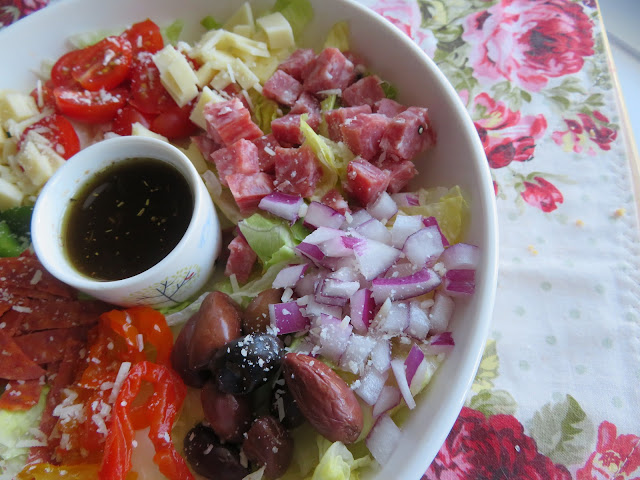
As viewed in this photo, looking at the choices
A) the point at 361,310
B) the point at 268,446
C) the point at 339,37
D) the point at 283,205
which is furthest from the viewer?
the point at 339,37

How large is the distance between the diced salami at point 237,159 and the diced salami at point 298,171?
0.08 metres

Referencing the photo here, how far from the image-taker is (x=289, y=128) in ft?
4.93

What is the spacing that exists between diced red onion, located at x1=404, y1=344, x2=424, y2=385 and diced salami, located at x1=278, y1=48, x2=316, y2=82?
1.02m

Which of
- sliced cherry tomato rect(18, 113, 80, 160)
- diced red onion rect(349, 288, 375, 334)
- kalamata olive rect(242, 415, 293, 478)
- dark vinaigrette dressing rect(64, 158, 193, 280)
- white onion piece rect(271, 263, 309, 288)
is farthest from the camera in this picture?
sliced cherry tomato rect(18, 113, 80, 160)

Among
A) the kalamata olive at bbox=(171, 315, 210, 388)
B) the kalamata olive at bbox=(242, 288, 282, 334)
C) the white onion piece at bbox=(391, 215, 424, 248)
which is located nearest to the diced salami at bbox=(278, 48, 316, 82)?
the white onion piece at bbox=(391, 215, 424, 248)

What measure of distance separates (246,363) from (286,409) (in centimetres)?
16

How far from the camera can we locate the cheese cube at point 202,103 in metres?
1.59

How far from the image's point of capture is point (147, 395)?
1274mm

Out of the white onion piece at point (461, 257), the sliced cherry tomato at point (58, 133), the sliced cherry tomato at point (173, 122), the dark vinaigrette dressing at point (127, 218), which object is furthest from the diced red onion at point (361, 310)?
the sliced cherry tomato at point (58, 133)

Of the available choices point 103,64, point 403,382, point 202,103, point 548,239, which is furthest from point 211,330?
point 548,239

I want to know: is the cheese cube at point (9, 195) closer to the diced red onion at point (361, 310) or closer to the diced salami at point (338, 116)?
the diced salami at point (338, 116)

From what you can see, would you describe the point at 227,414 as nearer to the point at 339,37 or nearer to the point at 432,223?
the point at 432,223

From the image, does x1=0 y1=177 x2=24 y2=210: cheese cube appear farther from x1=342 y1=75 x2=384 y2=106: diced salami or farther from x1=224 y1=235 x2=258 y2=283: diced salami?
x1=342 y1=75 x2=384 y2=106: diced salami

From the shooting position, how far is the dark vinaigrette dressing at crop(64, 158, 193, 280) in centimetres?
140
